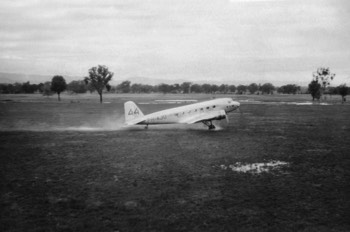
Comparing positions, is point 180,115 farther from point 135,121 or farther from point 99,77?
point 99,77

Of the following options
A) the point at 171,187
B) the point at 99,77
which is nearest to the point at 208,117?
the point at 171,187

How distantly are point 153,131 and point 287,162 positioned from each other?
16670 mm

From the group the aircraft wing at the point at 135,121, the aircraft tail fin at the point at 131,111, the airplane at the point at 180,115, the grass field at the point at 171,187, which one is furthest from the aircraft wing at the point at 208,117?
the grass field at the point at 171,187

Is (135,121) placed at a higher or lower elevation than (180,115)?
lower

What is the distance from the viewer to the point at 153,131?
31750 millimetres

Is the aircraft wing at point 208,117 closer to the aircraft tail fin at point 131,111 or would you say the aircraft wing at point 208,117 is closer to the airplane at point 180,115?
the airplane at point 180,115

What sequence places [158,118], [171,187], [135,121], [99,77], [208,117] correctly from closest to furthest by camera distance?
[171,187], [208,117], [135,121], [158,118], [99,77]

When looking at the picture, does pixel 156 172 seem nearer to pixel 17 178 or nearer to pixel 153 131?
pixel 17 178

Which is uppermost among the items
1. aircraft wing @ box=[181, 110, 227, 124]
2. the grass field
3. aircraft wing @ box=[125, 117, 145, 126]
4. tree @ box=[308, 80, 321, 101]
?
tree @ box=[308, 80, 321, 101]

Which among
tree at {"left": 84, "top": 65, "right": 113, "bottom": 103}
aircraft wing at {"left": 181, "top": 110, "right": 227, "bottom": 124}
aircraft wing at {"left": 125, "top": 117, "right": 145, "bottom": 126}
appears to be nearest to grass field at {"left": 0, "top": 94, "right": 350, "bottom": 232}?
aircraft wing at {"left": 181, "top": 110, "right": 227, "bottom": 124}

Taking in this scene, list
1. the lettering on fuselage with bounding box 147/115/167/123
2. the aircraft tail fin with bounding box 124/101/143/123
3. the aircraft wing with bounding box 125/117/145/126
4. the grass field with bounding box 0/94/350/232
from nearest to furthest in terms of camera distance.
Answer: the grass field with bounding box 0/94/350/232
the aircraft wing with bounding box 125/117/145/126
the aircraft tail fin with bounding box 124/101/143/123
the lettering on fuselage with bounding box 147/115/167/123

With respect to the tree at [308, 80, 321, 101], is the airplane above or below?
below

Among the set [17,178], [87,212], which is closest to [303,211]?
[87,212]

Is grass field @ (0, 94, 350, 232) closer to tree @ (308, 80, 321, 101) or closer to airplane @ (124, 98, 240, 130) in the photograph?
airplane @ (124, 98, 240, 130)
